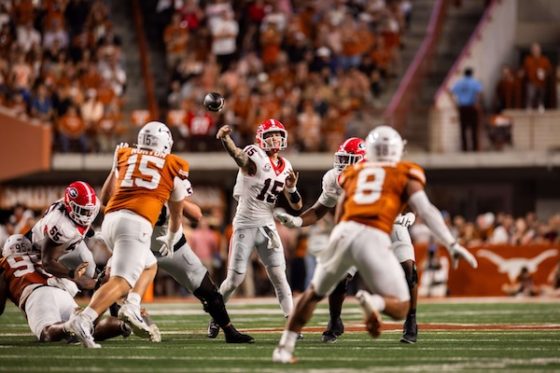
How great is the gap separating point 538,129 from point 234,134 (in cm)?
512

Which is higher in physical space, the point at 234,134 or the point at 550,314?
the point at 234,134

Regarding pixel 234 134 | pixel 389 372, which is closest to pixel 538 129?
pixel 234 134

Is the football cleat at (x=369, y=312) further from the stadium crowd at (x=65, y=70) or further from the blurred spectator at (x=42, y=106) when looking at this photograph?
the blurred spectator at (x=42, y=106)

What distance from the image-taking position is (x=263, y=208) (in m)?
11.0

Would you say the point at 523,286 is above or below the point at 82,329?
below

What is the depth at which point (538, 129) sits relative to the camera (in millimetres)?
21516

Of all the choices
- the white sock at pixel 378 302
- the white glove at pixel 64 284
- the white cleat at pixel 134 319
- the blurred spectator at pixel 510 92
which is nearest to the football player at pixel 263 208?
the white glove at pixel 64 284

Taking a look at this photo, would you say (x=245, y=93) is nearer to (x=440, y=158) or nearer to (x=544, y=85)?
(x=440, y=158)

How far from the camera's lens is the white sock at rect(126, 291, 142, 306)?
9336mm

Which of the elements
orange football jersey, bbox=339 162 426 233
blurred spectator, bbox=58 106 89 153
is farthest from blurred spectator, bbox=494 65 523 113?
orange football jersey, bbox=339 162 426 233

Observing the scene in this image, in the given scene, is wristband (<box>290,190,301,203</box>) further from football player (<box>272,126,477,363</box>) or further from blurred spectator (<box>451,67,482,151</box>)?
blurred spectator (<box>451,67,482,151</box>)

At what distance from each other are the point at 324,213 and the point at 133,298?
1801 mm

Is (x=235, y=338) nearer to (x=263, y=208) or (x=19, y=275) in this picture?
(x=263, y=208)

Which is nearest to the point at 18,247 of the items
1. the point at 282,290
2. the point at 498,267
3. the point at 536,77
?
the point at 282,290
